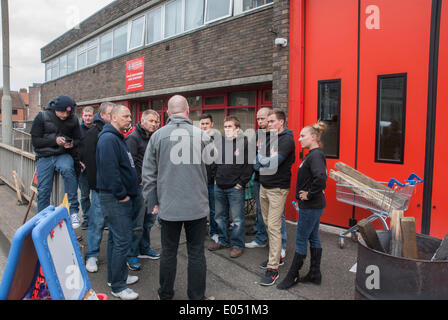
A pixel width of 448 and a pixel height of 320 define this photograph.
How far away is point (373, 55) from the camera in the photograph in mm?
4781

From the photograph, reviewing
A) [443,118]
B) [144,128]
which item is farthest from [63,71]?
[443,118]

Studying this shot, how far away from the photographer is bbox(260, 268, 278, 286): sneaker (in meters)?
3.50

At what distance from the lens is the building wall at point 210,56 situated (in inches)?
273

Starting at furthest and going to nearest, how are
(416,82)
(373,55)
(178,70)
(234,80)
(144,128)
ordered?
1. (178,70)
2. (234,80)
3. (373,55)
4. (416,82)
5. (144,128)

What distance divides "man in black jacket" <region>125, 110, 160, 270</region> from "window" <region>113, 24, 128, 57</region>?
31.0 feet

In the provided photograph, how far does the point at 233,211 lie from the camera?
437cm

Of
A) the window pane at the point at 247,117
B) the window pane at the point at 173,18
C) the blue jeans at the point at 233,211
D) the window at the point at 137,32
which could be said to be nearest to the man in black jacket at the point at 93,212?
the blue jeans at the point at 233,211

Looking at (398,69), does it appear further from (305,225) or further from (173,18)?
(173,18)

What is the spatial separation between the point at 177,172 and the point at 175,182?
0.10m

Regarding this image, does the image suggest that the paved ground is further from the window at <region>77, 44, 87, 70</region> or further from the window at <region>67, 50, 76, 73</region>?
the window at <region>67, 50, 76, 73</region>

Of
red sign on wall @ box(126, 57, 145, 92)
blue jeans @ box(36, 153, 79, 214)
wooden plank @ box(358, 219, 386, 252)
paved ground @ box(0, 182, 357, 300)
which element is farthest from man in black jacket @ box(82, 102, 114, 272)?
red sign on wall @ box(126, 57, 145, 92)

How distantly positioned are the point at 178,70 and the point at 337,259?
23.7 feet

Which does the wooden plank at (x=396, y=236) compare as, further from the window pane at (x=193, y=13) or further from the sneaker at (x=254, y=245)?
the window pane at (x=193, y=13)
